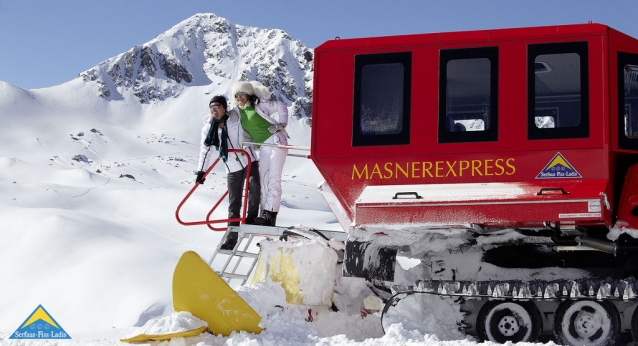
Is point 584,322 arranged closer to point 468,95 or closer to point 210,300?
point 468,95

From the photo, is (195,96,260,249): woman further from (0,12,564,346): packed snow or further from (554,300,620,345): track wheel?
(554,300,620,345): track wheel

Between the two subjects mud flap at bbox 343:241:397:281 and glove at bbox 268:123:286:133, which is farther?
glove at bbox 268:123:286:133

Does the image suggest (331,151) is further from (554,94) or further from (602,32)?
(602,32)

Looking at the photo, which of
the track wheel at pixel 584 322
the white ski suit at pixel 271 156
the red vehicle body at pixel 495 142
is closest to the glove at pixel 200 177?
the white ski suit at pixel 271 156

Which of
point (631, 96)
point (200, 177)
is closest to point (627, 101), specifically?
point (631, 96)

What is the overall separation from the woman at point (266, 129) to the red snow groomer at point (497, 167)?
5.10 ft

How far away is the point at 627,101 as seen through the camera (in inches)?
225

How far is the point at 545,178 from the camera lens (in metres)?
5.60

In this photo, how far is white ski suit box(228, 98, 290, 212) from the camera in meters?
7.74

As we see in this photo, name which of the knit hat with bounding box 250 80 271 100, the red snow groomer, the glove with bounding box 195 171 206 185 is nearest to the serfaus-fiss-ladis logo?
the glove with bounding box 195 171 206 185

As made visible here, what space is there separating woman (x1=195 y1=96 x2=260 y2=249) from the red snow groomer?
182 cm

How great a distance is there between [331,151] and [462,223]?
4.92ft

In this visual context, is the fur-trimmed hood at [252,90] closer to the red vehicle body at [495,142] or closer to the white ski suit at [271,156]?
the white ski suit at [271,156]

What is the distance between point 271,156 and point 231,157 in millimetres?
512
